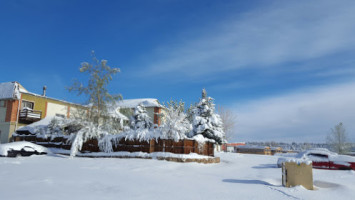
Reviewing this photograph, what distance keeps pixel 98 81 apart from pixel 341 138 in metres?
49.8

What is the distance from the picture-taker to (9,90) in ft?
107

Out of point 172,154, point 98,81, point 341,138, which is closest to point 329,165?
point 172,154

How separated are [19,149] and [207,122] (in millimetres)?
15386

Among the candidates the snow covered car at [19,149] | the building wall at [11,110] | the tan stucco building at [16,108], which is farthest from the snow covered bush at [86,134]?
the building wall at [11,110]

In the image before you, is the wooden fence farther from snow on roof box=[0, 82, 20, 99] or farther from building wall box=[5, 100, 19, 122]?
snow on roof box=[0, 82, 20, 99]

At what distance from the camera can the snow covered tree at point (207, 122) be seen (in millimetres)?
24453

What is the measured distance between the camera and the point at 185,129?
2089 cm

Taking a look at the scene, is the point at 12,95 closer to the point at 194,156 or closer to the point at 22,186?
the point at 194,156

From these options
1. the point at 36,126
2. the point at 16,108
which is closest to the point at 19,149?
the point at 36,126

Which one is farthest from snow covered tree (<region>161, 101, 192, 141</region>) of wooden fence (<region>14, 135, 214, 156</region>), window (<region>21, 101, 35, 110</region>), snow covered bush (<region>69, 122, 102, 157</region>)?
window (<region>21, 101, 35, 110</region>)

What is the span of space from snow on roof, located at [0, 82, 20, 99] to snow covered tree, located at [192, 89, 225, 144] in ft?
71.6

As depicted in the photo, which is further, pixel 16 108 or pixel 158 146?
pixel 16 108

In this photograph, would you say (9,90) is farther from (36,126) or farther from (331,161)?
(331,161)

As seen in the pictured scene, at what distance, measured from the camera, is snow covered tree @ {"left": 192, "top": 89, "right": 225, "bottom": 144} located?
80.2 ft
